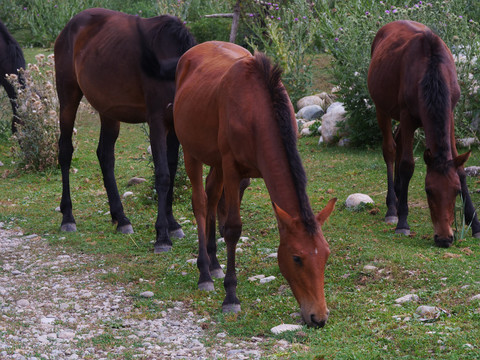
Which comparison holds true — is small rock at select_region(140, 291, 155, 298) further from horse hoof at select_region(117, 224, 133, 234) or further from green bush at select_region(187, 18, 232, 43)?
green bush at select_region(187, 18, 232, 43)

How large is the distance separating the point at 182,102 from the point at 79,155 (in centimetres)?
588

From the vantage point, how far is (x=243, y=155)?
4.70 m

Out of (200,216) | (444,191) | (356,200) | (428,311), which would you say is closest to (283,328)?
(428,311)

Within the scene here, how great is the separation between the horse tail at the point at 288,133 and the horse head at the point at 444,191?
6.60 ft

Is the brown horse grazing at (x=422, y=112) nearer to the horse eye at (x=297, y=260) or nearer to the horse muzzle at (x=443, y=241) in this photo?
the horse muzzle at (x=443, y=241)

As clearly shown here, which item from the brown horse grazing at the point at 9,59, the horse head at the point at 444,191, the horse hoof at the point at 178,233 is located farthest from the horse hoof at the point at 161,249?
the brown horse grazing at the point at 9,59

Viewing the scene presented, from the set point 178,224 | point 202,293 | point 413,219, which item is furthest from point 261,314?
point 413,219

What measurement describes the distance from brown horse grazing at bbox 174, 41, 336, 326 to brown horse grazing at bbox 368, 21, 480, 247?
178 centimetres

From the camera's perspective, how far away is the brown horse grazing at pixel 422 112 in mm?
5969

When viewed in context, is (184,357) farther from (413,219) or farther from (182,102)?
(413,219)

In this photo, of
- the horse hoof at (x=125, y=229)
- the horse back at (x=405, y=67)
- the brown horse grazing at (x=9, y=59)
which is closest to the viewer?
the horse back at (x=405, y=67)

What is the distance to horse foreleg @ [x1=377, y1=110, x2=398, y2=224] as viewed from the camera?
725cm

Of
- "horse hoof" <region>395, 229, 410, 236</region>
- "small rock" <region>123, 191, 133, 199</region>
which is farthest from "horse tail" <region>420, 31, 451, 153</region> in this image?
"small rock" <region>123, 191, 133, 199</region>

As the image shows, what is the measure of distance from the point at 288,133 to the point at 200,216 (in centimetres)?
151
